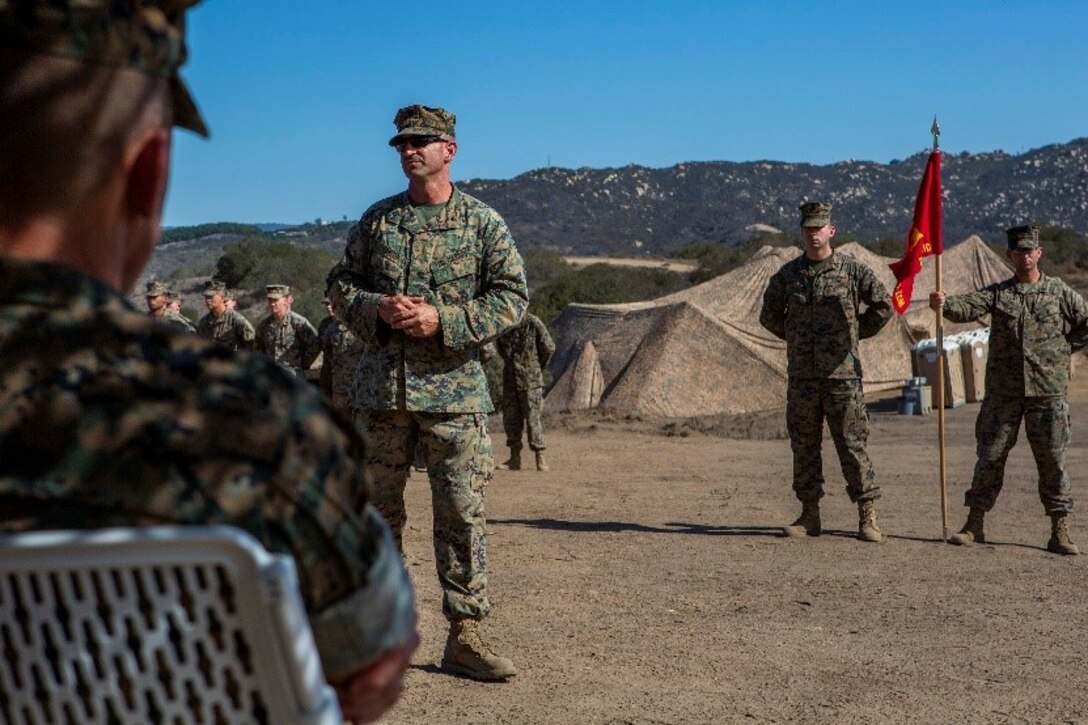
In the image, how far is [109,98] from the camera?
4.74 feet

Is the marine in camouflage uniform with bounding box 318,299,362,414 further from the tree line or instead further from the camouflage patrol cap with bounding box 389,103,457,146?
the tree line

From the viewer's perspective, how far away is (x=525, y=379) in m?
15.4

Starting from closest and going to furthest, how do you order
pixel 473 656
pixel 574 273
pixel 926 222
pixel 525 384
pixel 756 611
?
pixel 473 656 → pixel 756 611 → pixel 926 222 → pixel 525 384 → pixel 574 273

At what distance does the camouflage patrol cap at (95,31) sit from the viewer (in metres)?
1.42

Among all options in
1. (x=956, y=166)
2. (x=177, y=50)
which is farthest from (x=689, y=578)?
(x=956, y=166)

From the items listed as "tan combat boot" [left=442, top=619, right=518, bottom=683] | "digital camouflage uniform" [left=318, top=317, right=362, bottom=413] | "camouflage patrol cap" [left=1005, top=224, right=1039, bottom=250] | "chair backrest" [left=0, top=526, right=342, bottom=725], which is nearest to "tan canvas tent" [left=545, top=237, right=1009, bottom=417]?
"digital camouflage uniform" [left=318, top=317, right=362, bottom=413]

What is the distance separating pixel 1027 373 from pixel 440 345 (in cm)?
530

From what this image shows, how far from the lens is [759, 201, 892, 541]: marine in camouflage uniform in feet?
33.6

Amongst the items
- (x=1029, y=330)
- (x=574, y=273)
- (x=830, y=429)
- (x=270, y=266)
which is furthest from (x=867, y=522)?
(x=270, y=266)

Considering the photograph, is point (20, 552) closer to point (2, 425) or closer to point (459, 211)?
point (2, 425)

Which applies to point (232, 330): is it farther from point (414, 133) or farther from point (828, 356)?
point (414, 133)

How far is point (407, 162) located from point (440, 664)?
2060 mm

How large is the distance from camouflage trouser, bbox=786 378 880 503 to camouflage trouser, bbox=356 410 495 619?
15.1 feet

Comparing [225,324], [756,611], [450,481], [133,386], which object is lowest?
[756,611]
